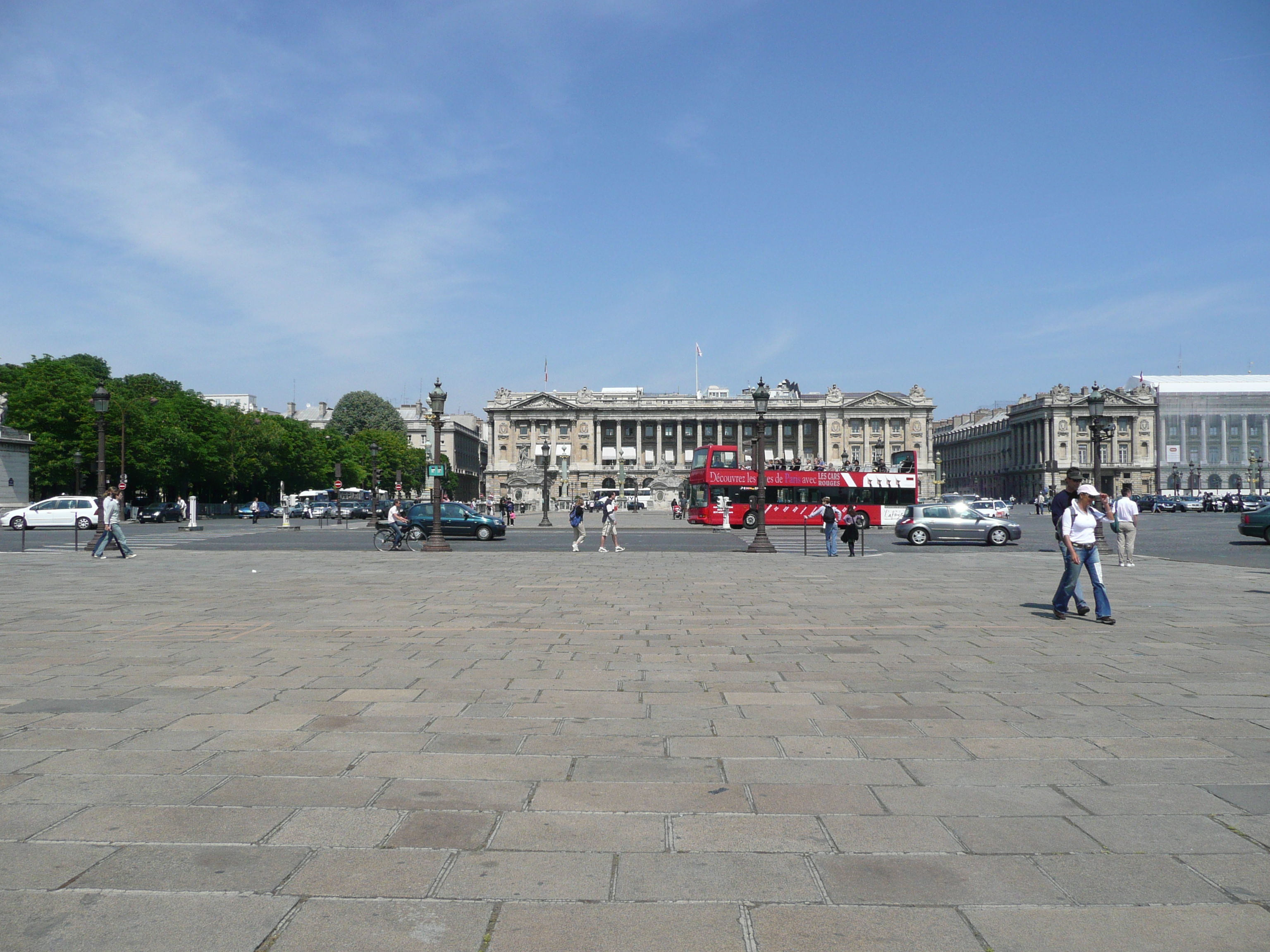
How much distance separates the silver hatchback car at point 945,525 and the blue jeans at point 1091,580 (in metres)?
22.7

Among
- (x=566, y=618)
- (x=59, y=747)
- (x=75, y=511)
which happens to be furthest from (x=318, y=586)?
(x=75, y=511)

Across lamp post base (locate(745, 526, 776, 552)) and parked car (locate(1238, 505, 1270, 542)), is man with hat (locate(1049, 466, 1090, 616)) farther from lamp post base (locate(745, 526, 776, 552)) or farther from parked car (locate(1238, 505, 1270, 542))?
parked car (locate(1238, 505, 1270, 542))

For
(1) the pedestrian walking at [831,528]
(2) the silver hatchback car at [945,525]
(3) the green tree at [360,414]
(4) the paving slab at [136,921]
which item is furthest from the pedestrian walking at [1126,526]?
(3) the green tree at [360,414]

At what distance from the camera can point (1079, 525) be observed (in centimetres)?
1248

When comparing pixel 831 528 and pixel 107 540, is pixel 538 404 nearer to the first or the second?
pixel 107 540

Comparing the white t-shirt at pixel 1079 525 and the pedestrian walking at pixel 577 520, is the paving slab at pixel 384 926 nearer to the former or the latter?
the white t-shirt at pixel 1079 525

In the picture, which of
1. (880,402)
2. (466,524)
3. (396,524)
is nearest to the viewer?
(396,524)

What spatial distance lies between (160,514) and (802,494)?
131 ft

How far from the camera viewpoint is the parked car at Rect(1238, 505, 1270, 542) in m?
32.2

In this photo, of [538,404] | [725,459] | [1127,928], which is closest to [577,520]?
[1127,928]

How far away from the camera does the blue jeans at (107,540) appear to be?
2472 cm

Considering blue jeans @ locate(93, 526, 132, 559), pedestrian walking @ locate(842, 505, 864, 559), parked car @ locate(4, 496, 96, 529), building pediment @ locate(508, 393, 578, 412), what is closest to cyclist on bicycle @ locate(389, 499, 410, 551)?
blue jeans @ locate(93, 526, 132, 559)

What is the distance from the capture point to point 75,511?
4538 centimetres

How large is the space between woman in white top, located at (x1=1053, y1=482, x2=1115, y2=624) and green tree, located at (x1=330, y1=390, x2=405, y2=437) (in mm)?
119934
